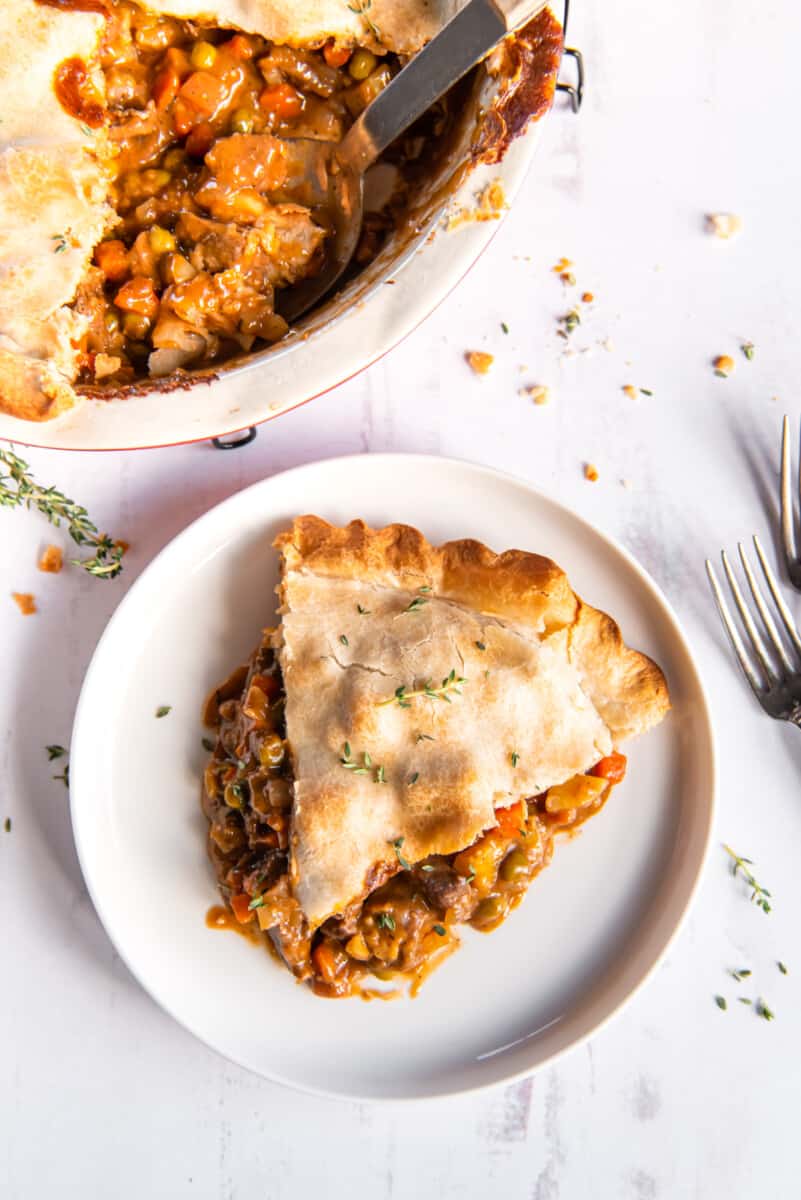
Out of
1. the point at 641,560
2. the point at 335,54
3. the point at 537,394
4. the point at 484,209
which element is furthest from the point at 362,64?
the point at 641,560

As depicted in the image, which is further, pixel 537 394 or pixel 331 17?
pixel 537 394

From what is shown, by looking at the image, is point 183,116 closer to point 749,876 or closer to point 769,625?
point 769,625

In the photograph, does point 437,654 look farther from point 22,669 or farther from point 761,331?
point 761,331

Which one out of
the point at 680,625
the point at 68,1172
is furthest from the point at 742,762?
the point at 68,1172

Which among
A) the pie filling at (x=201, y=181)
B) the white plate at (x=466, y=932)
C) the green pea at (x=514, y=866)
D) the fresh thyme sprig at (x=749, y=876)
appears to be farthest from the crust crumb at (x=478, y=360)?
the fresh thyme sprig at (x=749, y=876)

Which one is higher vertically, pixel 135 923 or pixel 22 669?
pixel 22 669

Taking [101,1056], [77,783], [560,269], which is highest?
[560,269]

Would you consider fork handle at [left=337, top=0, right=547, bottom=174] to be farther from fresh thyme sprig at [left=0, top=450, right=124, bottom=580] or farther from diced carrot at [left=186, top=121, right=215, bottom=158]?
fresh thyme sprig at [left=0, top=450, right=124, bottom=580]
